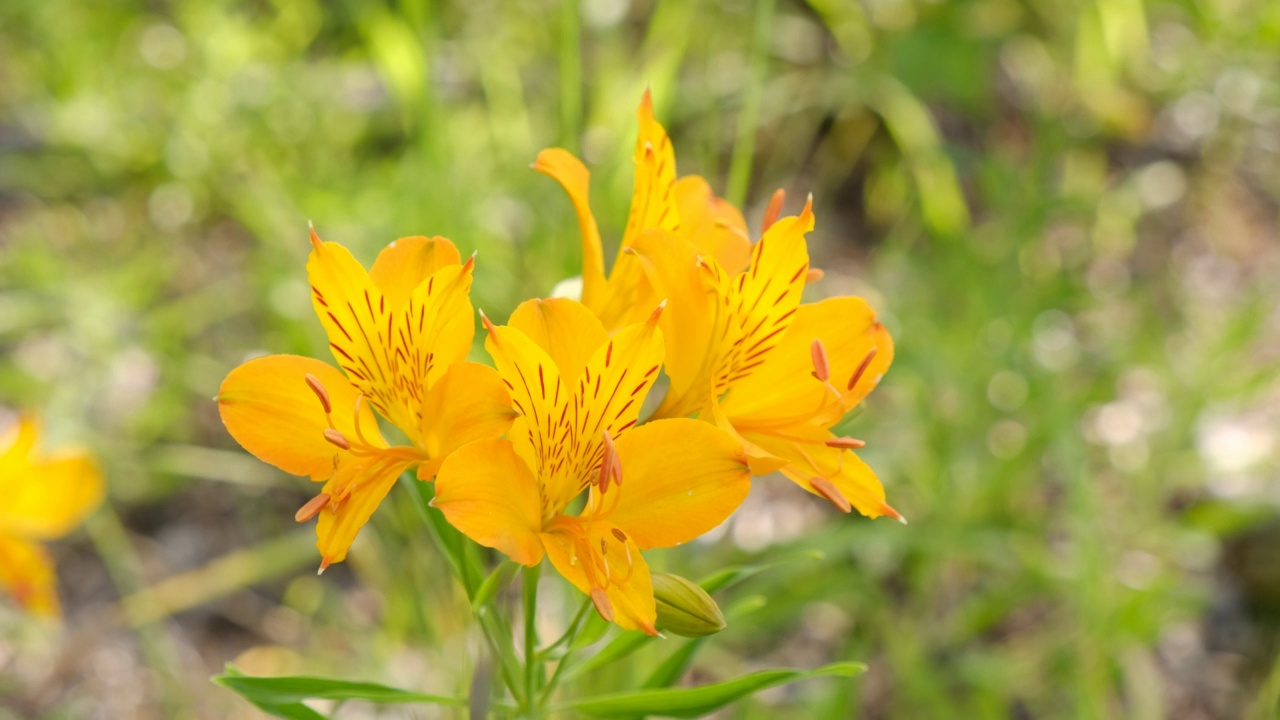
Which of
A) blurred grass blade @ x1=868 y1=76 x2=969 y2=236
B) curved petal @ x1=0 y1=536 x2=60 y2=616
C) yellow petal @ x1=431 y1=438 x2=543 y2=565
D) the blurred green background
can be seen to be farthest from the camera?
blurred grass blade @ x1=868 y1=76 x2=969 y2=236

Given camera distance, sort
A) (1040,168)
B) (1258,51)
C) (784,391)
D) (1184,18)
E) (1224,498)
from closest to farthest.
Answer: (784,391) → (1040,168) → (1224,498) → (1258,51) → (1184,18)

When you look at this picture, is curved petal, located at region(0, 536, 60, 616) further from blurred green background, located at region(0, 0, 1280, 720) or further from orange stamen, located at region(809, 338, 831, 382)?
orange stamen, located at region(809, 338, 831, 382)

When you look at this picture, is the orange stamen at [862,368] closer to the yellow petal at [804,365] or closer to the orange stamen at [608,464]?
the yellow petal at [804,365]

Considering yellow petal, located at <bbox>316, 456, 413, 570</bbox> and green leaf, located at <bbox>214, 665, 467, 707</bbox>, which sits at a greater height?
yellow petal, located at <bbox>316, 456, 413, 570</bbox>

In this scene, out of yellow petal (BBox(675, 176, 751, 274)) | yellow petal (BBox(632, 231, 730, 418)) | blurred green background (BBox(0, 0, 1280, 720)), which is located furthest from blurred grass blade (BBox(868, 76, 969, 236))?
yellow petal (BBox(632, 231, 730, 418))

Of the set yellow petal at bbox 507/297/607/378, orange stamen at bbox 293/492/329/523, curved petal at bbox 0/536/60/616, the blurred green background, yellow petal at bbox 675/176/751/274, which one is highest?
yellow petal at bbox 507/297/607/378

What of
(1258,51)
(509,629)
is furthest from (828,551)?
(1258,51)

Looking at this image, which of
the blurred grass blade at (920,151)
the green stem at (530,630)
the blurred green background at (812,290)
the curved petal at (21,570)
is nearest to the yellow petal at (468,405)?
the green stem at (530,630)

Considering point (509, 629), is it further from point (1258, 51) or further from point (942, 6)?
point (1258, 51)
